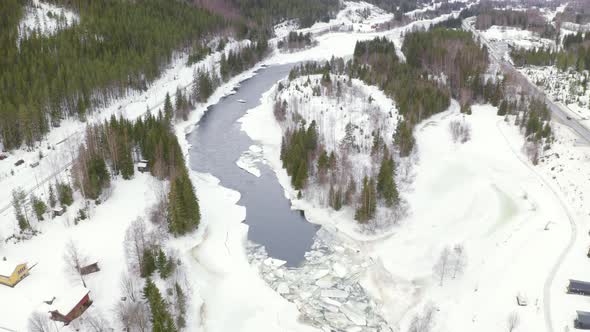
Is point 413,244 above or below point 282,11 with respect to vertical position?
below

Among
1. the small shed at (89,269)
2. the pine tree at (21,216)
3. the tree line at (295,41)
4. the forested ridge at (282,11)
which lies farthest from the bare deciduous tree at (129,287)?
the forested ridge at (282,11)

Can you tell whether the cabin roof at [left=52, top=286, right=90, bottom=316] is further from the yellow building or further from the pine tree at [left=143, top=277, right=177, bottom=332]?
the pine tree at [left=143, top=277, right=177, bottom=332]

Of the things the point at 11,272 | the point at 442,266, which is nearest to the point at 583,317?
the point at 442,266

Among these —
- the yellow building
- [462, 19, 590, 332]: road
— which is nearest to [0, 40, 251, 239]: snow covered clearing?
the yellow building

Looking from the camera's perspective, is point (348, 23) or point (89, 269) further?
point (348, 23)

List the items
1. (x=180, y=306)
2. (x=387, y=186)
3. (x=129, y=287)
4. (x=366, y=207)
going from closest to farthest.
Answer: (x=180, y=306) < (x=129, y=287) < (x=366, y=207) < (x=387, y=186)

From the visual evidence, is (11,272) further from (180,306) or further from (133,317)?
(180,306)

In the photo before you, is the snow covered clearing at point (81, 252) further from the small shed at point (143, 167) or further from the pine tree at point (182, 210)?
the pine tree at point (182, 210)

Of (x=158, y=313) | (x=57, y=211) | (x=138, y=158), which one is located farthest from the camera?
(x=138, y=158)
